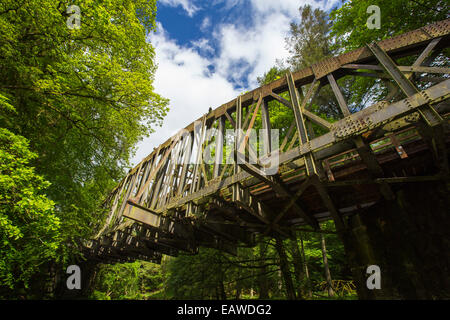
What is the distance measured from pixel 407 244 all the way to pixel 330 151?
249 cm

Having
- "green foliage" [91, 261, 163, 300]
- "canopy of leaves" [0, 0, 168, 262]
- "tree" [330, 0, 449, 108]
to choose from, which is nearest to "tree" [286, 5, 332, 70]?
"tree" [330, 0, 449, 108]

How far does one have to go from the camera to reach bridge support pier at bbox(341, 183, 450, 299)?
3.57m

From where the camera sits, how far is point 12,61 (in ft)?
18.6

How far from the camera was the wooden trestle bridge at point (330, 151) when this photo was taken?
10.2 ft

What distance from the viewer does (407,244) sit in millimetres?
4039

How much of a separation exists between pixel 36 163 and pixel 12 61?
4.03 m

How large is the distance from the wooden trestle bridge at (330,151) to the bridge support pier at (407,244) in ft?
1.04

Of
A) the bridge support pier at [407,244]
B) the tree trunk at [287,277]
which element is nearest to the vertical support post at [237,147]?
the bridge support pier at [407,244]

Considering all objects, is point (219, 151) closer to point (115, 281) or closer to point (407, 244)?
point (407, 244)

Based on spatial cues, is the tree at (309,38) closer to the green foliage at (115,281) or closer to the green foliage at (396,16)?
the green foliage at (396,16)
